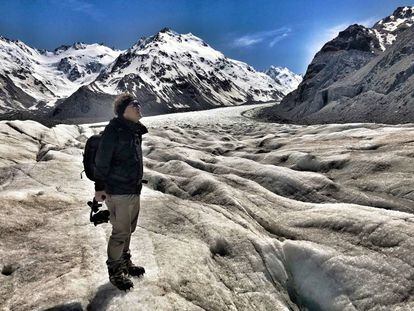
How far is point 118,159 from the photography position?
9.23 m

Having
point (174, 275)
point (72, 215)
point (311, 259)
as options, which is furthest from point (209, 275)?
point (72, 215)

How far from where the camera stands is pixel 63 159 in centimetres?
2334

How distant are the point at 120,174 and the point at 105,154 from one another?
0.54m

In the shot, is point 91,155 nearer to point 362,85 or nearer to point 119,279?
point 119,279

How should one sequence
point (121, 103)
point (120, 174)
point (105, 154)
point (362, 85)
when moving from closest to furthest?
point (105, 154)
point (120, 174)
point (121, 103)
point (362, 85)

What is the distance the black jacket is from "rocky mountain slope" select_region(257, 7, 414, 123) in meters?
49.4

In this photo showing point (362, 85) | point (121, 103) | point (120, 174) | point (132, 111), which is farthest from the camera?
point (362, 85)

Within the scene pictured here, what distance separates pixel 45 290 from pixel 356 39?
132418 millimetres

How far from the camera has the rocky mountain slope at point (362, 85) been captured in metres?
61.2

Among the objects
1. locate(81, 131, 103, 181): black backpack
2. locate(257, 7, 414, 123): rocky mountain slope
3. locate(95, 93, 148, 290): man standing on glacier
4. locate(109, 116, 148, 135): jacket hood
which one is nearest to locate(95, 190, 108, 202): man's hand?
locate(95, 93, 148, 290): man standing on glacier

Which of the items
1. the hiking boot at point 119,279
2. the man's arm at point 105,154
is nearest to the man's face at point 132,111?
the man's arm at point 105,154

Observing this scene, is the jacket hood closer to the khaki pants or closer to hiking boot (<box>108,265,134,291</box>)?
the khaki pants

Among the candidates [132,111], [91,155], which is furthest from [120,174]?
[132,111]

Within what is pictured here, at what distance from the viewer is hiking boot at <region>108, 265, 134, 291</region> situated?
9.20 m
